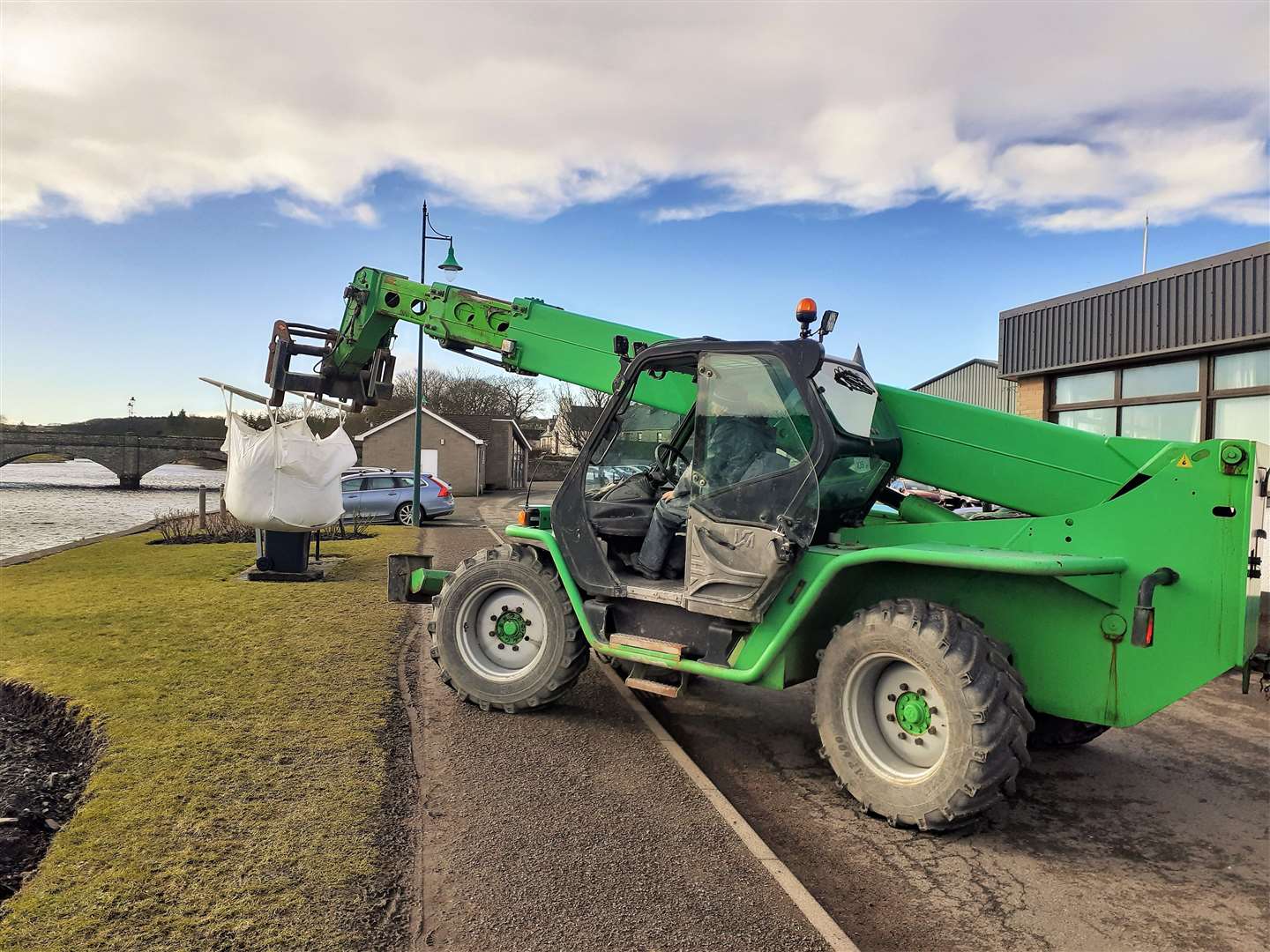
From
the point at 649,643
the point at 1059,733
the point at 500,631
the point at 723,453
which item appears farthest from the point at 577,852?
the point at 1059,733

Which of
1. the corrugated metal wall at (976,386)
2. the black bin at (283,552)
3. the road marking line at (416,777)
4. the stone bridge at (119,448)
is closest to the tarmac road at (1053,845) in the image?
the road marking line at (416,777)

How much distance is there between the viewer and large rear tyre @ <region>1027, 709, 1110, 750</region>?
16.8 ft

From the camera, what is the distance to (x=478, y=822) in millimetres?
3912

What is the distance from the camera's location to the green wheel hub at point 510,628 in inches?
229

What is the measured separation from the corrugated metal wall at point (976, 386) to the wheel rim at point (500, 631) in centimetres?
2281

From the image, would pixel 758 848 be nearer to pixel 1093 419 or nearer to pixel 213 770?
pixel 213 770

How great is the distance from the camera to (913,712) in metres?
4.14

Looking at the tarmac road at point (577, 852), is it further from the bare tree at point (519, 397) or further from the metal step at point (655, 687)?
the bare tree at point (519, 397)

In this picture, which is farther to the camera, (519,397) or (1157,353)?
(519,397)

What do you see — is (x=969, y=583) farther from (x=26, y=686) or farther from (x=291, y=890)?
(x=26, y=686)

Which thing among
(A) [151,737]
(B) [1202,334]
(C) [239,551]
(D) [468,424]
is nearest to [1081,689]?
(A) [151,737]

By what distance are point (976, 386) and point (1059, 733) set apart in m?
25.3

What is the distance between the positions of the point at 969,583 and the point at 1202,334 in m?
8.99

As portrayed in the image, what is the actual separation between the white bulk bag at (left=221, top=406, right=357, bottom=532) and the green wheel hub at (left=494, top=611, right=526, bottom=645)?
5.61 meters
